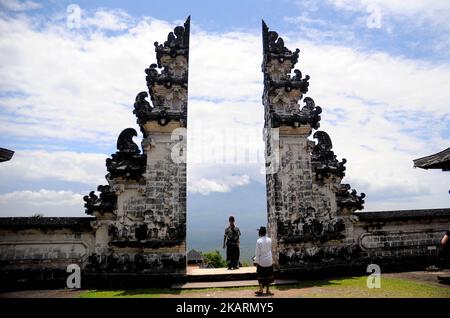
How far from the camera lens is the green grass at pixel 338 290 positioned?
789 cm

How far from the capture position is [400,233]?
1196 cm

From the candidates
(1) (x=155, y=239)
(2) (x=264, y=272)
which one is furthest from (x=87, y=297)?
(2) (x=264, y=272)

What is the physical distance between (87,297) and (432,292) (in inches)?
351

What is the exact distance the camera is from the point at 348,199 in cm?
1159

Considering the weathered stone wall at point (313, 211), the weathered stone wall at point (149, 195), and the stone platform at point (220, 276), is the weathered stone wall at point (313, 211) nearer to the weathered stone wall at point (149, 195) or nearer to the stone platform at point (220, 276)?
the stone platform at point (220, 276)

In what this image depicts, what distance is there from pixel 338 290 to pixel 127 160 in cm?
781

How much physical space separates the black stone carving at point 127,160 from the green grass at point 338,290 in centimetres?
366

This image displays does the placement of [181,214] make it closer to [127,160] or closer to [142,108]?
[127,160]

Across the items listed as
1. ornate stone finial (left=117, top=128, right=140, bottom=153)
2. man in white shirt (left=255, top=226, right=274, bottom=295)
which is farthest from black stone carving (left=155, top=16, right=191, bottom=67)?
man in white shirt (left=255, top=226, right=274, bottom=295)

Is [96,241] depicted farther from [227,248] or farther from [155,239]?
[227,248]

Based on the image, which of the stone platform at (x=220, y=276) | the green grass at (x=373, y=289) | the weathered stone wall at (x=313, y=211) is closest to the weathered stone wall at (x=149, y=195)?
the stone platform at (x=220, y=276)

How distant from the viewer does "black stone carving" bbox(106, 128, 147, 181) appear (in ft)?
34.6

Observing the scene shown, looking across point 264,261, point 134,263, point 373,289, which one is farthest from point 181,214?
point 373,289
